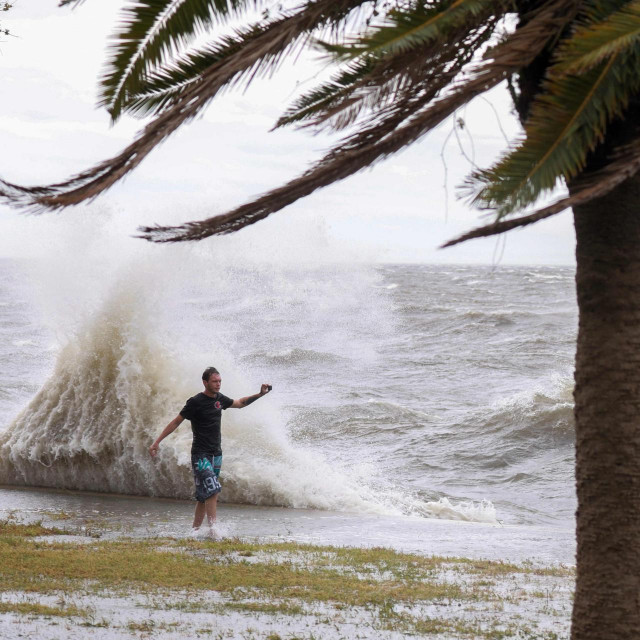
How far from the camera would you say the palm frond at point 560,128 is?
3.62 m

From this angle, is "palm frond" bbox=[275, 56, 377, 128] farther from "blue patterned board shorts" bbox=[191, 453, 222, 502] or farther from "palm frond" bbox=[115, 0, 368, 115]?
"blue patterned board shorts" bbox=[191, 453, 222, 502]

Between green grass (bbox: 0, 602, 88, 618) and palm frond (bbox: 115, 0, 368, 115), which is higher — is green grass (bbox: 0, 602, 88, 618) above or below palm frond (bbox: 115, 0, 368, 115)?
below

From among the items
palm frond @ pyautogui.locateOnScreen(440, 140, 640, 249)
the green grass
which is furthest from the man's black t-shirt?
palm frond @ pyautogui.locateOnScreen(440, 140, 640, 249)

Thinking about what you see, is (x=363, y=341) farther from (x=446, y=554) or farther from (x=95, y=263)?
(x=446, y=554)

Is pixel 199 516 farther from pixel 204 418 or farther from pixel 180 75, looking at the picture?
pixel 180 75

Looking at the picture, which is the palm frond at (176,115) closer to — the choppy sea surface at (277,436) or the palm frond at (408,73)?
the palm frond at (408,73)

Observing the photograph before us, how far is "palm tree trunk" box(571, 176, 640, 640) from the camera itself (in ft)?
13.5

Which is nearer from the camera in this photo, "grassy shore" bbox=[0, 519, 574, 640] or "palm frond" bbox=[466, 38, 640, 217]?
"palm frond" bbox=[466, 38, 640, 217]

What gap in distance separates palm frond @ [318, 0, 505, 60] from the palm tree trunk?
1063 millimetres

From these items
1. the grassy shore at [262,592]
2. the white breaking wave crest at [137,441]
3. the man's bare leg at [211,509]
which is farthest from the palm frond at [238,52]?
the white breaking wave crest at [137,441]

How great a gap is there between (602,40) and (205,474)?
22.7ft

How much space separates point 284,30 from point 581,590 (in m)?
2.85

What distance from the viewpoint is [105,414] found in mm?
14273

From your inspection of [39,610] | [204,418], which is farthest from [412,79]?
[204,418]
